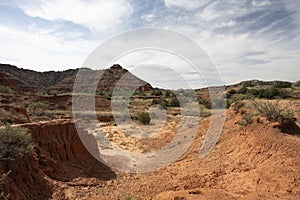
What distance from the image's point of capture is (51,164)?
8.05m

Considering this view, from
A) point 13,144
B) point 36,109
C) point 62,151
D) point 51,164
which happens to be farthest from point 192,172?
point 36,109

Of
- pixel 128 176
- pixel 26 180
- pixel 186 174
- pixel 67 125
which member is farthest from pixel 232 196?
pixel 67 125

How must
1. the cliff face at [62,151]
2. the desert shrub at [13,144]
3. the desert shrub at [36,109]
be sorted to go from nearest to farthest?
1. the desert shrub at [13,144]
2. the cliff face at [62,151]
3. the desert shrub at [36,109]

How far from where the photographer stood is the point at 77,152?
10.1 m

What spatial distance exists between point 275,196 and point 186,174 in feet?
11.3

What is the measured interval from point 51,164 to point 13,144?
1.87 metres

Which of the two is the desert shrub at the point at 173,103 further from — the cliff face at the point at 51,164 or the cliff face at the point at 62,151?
the cliff face at the point at 62,151

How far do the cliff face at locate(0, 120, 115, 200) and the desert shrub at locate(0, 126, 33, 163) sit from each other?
178 millimetres

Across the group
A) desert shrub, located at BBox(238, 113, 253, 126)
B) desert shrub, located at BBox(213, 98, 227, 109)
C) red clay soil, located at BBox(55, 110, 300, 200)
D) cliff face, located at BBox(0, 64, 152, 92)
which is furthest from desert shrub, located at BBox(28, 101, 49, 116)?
cliff face, located at BBox(0, 64, 152, 92)

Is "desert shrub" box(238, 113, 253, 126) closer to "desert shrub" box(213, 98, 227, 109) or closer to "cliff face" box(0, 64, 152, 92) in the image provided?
"desert shrub" box(213, 98, 227, 109)

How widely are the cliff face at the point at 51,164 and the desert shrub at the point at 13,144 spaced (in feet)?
0.58

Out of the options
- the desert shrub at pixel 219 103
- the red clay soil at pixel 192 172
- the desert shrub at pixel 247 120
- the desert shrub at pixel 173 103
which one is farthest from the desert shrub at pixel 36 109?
the desert shrub at pixel 219 103

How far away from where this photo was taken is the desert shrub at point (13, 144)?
19.9 feet

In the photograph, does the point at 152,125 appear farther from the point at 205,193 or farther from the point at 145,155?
the point at 205,193
